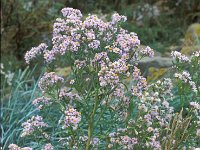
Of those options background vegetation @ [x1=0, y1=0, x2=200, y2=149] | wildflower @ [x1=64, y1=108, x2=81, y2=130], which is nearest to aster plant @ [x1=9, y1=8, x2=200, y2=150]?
wildflower @ [x1=64, y1=108, x2=81, y2=130]

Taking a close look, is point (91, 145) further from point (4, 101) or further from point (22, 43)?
point (22, 43)

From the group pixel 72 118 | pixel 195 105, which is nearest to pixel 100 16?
pixel 195 105

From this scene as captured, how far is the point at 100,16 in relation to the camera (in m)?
8.80

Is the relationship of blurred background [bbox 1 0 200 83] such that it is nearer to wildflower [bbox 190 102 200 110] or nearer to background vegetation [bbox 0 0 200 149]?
background vegetation [bbox 0 0 200 149]

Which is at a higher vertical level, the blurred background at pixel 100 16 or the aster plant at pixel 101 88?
the blurred background at pixel 100 16

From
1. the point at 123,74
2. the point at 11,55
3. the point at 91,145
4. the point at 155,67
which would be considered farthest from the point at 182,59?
the point at 11,55

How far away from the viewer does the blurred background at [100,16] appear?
8.11m

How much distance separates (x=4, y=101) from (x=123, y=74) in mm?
2899

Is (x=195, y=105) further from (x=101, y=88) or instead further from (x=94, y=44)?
(x=94, y=44)

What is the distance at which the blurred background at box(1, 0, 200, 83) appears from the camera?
26.6ft

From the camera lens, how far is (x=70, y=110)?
3.01 metres

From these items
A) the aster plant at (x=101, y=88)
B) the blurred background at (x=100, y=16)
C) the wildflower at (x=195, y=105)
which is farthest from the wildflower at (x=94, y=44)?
the blurred background at (x=100, y=16)

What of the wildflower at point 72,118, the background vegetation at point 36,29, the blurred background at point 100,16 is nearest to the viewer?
the wildflower at point 72,118

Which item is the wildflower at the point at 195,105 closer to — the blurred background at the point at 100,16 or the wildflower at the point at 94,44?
the wildflower at the point at 94,44
